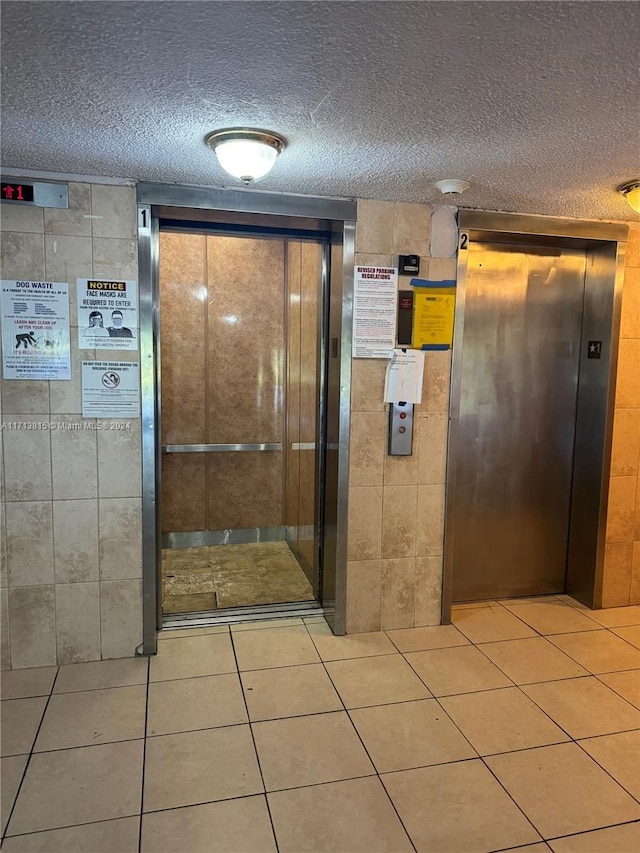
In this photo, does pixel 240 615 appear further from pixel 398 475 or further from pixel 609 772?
pixel 609 772

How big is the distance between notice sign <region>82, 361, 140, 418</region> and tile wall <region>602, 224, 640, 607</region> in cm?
263

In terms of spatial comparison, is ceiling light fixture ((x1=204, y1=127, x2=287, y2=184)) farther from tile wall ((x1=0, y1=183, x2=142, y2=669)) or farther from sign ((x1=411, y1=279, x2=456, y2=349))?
sign ((x1=411, y1=279, x2=456, y2=349))

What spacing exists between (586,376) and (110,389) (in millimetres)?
2653

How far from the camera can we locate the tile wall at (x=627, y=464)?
10.6 feet

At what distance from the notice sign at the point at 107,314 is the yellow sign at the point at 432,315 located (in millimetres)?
1362

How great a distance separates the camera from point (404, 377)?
2.92 meters

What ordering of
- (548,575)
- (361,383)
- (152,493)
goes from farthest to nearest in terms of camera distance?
(548,575), (361,383), (152,493)

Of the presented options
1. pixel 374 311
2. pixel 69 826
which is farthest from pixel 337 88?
pixel 69 826

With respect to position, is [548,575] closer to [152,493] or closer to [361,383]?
[361,383]

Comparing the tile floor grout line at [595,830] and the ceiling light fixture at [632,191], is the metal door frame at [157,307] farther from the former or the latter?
the tile floor grout line at [595,830]

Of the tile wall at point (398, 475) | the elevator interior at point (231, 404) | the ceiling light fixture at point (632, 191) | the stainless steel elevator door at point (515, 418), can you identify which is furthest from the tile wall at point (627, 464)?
the elevator interior at point (231, 404)

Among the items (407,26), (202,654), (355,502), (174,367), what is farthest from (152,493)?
(407,26)

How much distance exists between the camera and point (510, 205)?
287 cm

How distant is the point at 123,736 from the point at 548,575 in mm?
2591
